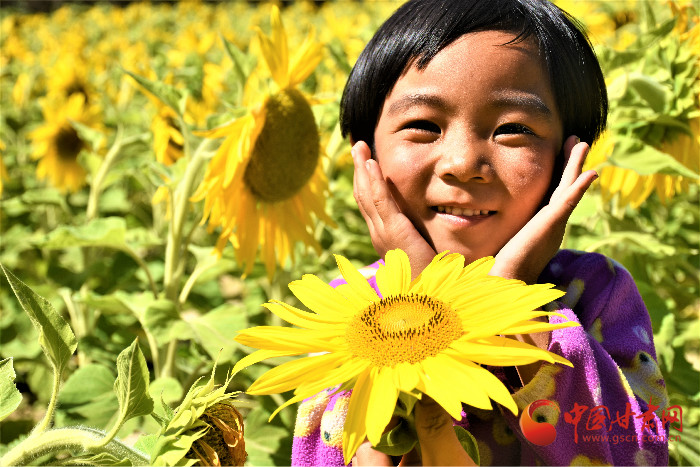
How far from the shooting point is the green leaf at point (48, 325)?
625 millimetres

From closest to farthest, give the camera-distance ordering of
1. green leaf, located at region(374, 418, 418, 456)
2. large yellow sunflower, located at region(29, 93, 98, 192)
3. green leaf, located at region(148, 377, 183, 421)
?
green leaf, located at region(374, 418, 418, 456) < green leaf, located at region(148, 377, 183, 421) < large yellow sunflower, located at region(29, 93, 98, 192)

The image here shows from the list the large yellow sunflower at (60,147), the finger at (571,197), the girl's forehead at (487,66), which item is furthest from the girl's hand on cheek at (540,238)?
the large yellow sunflower at (60,147)

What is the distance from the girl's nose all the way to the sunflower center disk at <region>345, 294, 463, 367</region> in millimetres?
228

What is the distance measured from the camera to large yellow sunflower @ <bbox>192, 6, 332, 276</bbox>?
1.16 m

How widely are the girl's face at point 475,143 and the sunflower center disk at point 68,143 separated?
1.79 m

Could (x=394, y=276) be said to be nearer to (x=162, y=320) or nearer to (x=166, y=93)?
(x=162, y=320)

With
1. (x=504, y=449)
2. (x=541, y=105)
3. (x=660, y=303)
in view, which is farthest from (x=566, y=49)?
(x=660, y=303)

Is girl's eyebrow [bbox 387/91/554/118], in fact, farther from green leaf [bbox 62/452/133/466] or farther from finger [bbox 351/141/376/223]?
green leaf [bbox 62/452/133/466]

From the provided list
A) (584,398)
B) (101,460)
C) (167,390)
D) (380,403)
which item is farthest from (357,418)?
(167,390)

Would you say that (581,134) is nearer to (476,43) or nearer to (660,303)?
(476,43)

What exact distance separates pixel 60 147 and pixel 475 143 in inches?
74.6

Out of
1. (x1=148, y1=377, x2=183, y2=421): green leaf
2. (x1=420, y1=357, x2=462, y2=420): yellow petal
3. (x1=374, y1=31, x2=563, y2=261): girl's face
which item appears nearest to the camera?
(x1=420, y1=357, x2=462, y2=420): yellow petal

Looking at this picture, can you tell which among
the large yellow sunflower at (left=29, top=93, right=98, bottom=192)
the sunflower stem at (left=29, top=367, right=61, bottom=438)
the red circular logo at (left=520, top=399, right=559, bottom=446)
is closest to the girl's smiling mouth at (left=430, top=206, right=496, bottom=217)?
the red circular logo at (left=520, top=399, right=559, bottom=446)

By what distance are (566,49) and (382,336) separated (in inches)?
18.8
